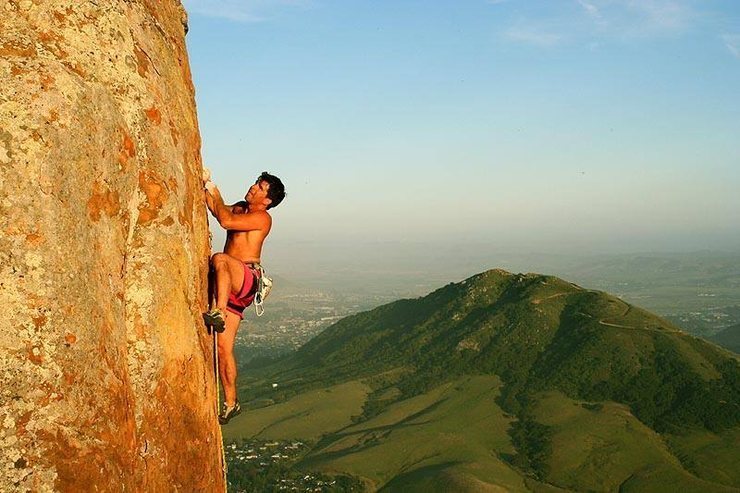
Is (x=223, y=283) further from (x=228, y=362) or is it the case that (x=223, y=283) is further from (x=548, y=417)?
(x=548, y=417)

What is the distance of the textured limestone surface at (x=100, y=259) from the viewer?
719cm

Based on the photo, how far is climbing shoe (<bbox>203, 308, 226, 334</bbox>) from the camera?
11.3 metres

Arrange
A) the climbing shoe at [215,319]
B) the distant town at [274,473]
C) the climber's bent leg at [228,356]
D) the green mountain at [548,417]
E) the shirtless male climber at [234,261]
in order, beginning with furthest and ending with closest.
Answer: the green mountain at [548,417]
the distant town at [274,473]
the climber's bent leg at [228,356]
the shirtless male climber at [234,261]
the climbing shoe at [215,319]

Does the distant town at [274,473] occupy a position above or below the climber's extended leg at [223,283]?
below

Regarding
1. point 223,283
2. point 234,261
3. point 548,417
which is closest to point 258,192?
point 234,261

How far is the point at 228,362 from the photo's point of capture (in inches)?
505

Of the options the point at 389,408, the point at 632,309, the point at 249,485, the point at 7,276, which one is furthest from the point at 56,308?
the point at 632,309

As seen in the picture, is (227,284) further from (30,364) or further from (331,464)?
(331,464)

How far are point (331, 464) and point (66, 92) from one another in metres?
135

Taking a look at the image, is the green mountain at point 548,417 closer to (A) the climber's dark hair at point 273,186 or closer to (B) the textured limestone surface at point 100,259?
(A) the climber's dark hair at point 273,186

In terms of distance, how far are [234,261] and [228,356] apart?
195 centimetres

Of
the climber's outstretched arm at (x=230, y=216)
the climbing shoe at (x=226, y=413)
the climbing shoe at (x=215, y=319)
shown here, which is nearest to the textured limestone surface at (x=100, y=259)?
the climbing shoe at (x=215, y=319)

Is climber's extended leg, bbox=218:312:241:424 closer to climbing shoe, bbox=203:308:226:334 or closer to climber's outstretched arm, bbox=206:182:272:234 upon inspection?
climbing shoe, bbox=203:308:226:334

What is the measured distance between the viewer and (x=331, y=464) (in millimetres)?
134500
